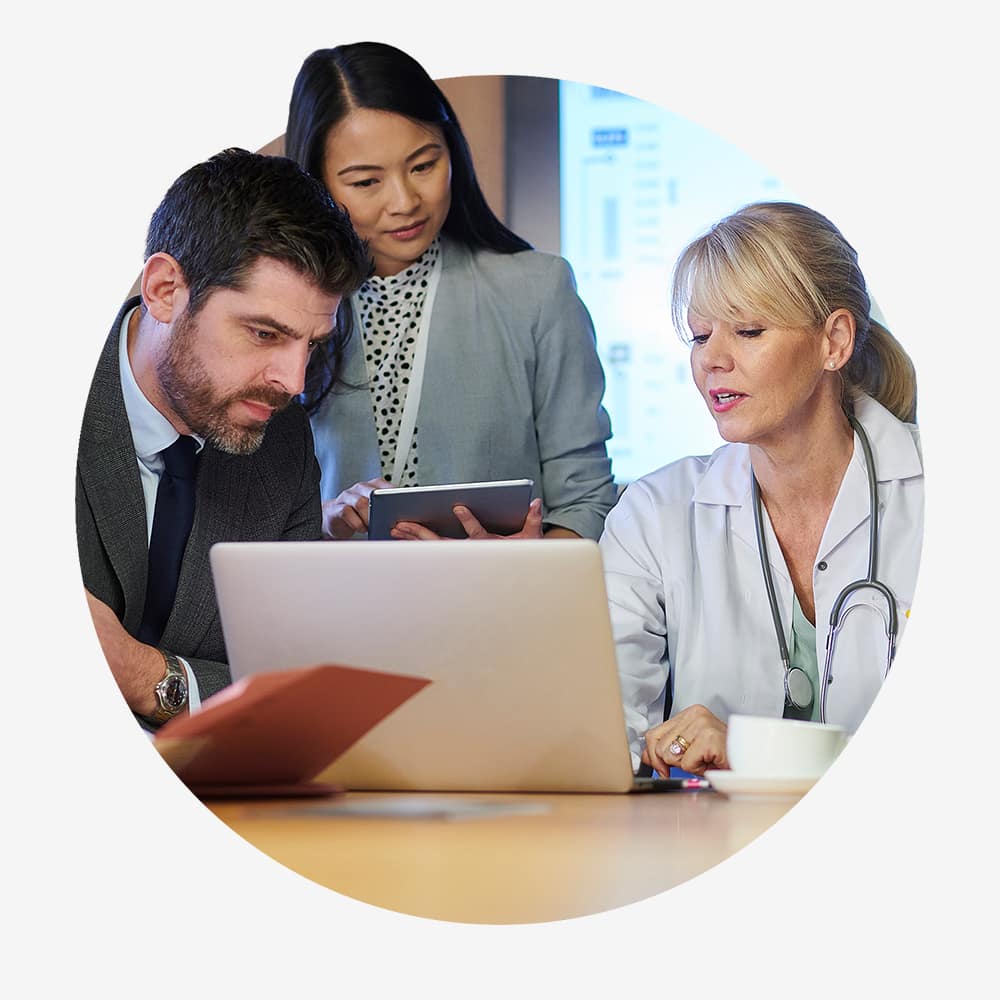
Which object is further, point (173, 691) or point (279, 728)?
point (173, 691)

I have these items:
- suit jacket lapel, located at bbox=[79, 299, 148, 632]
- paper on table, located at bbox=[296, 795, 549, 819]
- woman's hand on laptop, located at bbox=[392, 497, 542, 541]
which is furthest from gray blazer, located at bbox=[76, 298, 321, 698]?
paper on table, located at bbox=[296, 795, 549, 819]

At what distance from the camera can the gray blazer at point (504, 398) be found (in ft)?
7.75

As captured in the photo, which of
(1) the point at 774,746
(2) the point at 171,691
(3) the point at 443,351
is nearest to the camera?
(1) the point at 774,746

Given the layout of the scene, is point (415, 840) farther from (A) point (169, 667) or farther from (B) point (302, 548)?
(A) point (169, 667)

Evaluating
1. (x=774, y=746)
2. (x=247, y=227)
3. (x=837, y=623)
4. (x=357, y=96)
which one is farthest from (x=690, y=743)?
(x=357, y=96)

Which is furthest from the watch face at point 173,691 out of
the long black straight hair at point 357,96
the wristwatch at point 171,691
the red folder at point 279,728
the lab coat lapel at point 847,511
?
the lab coat lapel at point 847,511

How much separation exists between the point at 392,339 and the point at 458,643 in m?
0.89

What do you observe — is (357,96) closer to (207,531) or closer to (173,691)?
(207,531)

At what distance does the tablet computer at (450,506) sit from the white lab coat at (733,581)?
0.19 m

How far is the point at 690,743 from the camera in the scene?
77.6 inches

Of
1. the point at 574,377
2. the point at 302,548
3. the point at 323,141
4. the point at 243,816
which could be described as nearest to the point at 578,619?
the point at 302,548

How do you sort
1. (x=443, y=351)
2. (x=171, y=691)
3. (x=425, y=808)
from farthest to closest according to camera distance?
1. (x=443, y=351)
2. (x=171, y=691)
3. (x=425, y=808)

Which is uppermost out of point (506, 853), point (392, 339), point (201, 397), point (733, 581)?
point (392, 339)

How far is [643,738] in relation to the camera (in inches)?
83.7
